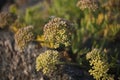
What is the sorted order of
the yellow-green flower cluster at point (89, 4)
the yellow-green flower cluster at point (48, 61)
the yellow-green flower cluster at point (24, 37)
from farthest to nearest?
the yellow-green flower cluster at point (89, 4), the yellow-green flower cluster at point (24, 37), the yellow-green flower cluster at point (48, 61)

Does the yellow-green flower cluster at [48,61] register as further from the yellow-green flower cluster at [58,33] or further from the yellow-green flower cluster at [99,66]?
the yellow-green flower cluster at [99,66]

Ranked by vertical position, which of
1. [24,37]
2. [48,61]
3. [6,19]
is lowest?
[48,61]

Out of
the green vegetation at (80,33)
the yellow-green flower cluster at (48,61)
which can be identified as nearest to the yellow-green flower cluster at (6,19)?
the green vegetation at (80,33)

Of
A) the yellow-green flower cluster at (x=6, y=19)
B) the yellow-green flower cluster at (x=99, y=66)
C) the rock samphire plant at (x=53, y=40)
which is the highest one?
the yellow-green flower cluster at (x=6, y=19)

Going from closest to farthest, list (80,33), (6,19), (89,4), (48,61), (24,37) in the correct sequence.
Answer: (48,61), (24,37), (89,4), (6,19), (80,33)

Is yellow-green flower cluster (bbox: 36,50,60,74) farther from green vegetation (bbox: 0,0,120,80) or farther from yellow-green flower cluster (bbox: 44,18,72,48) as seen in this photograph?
yellow-green flower cluster (bbox: 44,18,72,48)

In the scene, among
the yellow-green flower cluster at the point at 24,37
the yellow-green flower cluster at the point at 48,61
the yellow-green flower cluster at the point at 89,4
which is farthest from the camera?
the yellow-green flower cluster at the point at 89,4

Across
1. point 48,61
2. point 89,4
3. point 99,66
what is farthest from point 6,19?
point 99,66

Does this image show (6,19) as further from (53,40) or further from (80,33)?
(53,40)

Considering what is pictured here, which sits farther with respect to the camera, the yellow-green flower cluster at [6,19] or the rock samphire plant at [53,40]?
the yellow-green flower cluster at [6,19]

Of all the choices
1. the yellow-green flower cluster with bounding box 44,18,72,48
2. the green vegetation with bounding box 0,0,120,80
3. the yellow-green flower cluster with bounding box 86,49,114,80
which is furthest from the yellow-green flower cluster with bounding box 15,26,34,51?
the yellow-green flower cluster with bounding box 86,49,114,80

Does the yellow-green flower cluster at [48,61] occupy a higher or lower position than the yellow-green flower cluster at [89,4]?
lower
